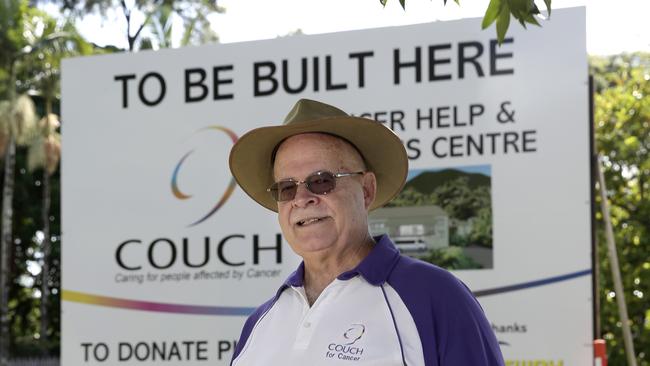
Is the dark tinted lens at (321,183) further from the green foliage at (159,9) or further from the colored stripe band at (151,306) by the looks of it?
the green foliage at (159,9)

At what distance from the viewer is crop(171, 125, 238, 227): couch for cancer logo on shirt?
→ 627 cm

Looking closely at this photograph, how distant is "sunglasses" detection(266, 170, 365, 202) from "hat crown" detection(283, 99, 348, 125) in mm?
142

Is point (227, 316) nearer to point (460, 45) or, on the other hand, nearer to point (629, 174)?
point (460, 45)

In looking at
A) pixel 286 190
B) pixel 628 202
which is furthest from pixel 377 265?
pixel 628 202

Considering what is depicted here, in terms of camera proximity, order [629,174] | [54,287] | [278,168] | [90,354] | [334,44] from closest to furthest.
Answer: [278,168]
[334,44]
[90,354]
[629,174]
[54,287]

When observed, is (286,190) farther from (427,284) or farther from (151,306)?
(151,306)

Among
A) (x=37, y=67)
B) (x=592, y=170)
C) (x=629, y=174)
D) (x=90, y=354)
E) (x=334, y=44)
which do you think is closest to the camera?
(x=592, y=170)

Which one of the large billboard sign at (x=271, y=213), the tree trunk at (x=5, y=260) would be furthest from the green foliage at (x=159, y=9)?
the large billboard sign at (x=271, y=213)

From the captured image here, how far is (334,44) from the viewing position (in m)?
6.06

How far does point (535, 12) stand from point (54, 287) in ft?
79.9

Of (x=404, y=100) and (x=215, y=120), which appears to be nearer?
(x=404, y=100)

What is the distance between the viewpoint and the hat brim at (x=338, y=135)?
265cm

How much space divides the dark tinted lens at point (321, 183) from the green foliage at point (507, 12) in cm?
56

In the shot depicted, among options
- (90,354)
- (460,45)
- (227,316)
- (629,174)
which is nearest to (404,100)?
(460,45)
